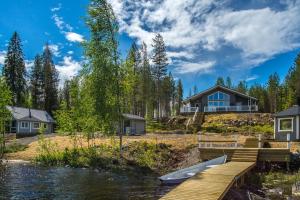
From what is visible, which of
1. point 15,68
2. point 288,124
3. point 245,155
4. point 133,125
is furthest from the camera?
point 15,68

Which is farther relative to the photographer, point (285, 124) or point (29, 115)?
point (29, 115)

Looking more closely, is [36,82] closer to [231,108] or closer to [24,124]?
[24,124]

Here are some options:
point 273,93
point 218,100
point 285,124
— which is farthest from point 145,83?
point 285,124

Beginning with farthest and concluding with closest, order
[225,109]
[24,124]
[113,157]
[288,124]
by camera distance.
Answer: [24,124] < [225,109] < [288,124] < [113,157]

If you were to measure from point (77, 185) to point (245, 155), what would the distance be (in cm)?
1162

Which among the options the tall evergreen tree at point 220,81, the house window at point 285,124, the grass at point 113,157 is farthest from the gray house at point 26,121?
the tall evergreen tree at point 220,81

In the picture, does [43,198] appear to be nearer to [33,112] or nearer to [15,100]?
[33,112]

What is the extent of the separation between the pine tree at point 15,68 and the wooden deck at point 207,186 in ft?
205

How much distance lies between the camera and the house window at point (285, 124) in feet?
108

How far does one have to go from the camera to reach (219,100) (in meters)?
60.2

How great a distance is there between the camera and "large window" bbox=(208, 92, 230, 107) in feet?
197

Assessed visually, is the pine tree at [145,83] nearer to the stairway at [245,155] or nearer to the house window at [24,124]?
the house window at [24,124]

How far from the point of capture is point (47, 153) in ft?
102

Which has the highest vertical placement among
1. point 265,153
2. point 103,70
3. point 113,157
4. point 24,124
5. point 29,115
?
point 103,70
